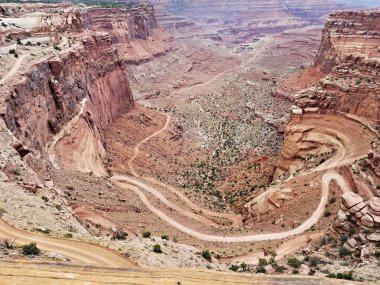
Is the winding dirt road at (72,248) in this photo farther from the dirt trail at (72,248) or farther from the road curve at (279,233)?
the road curve at (279,233)

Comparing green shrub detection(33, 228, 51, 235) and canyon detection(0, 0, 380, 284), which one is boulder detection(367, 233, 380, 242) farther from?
green shrub detection(33, 228, 51, 235)

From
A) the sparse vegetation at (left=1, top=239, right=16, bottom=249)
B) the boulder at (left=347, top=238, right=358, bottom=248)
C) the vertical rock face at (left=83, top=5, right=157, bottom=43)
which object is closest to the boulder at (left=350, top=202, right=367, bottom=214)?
the boulder at (left=347, top=238, right=358, bottom=248)

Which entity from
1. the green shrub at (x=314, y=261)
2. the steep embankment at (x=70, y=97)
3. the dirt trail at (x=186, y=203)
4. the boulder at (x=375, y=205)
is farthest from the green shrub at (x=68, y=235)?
the dirt trail at (x=186, y=203)

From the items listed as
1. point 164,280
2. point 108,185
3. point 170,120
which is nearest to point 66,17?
point 170,120

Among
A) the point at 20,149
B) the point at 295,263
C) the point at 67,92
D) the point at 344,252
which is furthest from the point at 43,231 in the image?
the point at 67,92

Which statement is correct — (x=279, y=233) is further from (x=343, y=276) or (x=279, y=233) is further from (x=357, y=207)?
(x=343, y=276)
